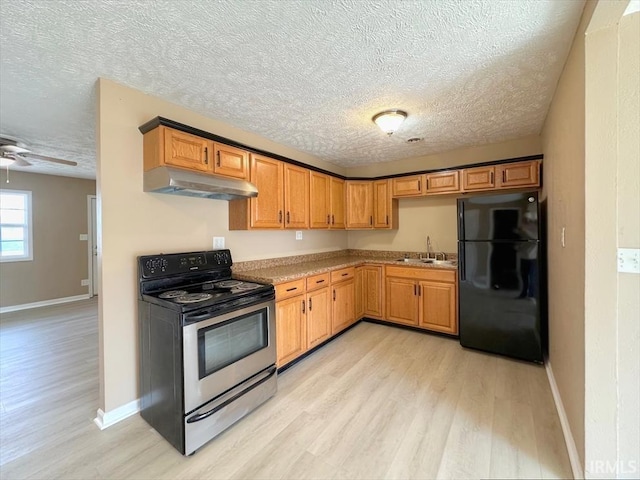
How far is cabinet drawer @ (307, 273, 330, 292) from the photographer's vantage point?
2.95 meters

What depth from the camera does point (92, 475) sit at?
5.13 ft

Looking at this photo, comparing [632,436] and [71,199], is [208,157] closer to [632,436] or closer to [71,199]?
[632,436]

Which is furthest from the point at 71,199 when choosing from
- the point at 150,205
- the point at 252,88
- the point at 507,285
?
the point at 507,285

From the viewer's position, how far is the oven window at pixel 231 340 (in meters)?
1.81

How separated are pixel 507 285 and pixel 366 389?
5.87 ft

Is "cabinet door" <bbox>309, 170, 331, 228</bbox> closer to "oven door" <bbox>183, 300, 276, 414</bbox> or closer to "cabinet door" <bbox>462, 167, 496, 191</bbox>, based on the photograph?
"oven door" <bbox>183, 300, 276, 414</bbox>

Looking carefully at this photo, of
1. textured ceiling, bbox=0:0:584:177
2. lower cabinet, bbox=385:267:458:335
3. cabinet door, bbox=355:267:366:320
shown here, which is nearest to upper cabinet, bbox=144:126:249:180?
textured ceiling, bbox=0:0:584:177

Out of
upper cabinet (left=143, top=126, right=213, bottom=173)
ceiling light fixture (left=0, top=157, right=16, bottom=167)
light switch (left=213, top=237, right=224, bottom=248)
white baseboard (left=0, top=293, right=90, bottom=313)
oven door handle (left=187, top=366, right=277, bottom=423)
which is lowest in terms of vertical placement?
white baseboard (left=0, top=293, right=90, bottom=313)

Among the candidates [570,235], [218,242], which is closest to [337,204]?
[218,242]

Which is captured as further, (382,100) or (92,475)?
(382,100)

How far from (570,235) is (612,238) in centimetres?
38

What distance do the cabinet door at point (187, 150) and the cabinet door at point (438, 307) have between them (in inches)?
112

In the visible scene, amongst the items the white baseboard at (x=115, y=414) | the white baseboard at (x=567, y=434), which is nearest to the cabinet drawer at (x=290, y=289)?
the white baseboard at (x=115, y=414)

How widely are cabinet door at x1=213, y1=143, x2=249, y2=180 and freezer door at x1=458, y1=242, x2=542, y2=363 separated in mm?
2462
